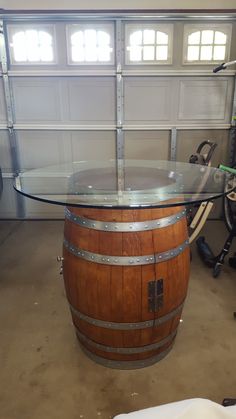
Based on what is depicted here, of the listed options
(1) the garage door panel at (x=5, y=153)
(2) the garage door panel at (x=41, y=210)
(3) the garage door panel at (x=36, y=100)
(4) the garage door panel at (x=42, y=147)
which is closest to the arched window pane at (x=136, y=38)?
(3) the garage door panel at (x=36, y=100)

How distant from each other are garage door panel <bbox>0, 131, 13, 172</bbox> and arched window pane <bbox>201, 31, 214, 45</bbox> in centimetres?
250

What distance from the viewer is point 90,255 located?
1.31 m

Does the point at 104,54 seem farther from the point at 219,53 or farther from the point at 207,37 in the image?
the point at 219,53

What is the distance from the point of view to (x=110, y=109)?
343 centimetres

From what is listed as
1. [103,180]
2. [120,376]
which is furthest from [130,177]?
[120,376]

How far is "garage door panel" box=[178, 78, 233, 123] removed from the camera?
11.0 feet

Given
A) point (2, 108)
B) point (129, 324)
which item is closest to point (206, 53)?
point (2, 108)

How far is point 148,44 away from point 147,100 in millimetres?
581

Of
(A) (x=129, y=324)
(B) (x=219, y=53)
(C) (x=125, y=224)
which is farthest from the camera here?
(B) (x=219, y=53)

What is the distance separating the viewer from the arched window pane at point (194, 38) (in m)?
3.20

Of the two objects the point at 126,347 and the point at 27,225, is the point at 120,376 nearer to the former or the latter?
the point at 126,347

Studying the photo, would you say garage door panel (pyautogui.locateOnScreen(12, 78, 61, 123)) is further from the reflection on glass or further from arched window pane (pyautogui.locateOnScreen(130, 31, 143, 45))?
arched window pane (pyautogui.locateOnScreen(130, 31, 143, 45))

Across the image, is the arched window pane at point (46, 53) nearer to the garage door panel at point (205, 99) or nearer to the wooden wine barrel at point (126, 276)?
the garage door panel at point (205, 99)

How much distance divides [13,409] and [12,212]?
2787 mm
